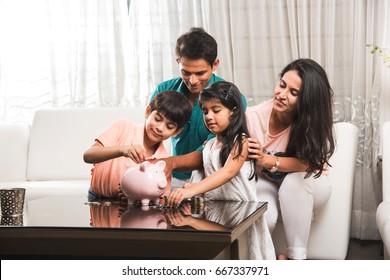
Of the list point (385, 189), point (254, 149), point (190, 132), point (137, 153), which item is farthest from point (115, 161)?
point (385, 189)

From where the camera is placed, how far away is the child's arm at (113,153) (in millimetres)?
2070

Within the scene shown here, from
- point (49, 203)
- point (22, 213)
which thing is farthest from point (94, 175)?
point (22, 213)

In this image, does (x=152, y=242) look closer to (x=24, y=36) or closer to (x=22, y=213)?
(x=22, y=213)

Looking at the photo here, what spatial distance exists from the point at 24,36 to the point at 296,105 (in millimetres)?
2182

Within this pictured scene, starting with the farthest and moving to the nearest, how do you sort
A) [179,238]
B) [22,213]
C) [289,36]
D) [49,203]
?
[289,36], [49,203], [22,213], [179,238]

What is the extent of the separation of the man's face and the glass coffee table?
633 millimetres

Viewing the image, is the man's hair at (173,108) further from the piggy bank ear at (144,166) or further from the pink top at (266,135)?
the pink top at (266,135)

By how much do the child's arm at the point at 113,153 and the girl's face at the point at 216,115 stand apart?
0.25m

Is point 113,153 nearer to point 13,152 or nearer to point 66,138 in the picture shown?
point 66,138

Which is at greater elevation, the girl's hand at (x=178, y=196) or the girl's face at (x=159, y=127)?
the girl's face at (x=159, y=127)

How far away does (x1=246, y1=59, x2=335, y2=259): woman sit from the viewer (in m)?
2.37

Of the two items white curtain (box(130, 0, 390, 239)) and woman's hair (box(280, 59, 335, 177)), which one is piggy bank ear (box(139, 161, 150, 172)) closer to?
woman's hair (box(280, 59, 335, 177))

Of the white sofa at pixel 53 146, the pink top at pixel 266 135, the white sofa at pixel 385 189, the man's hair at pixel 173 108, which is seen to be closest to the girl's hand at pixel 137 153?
the man's hair at pixel 173 108
